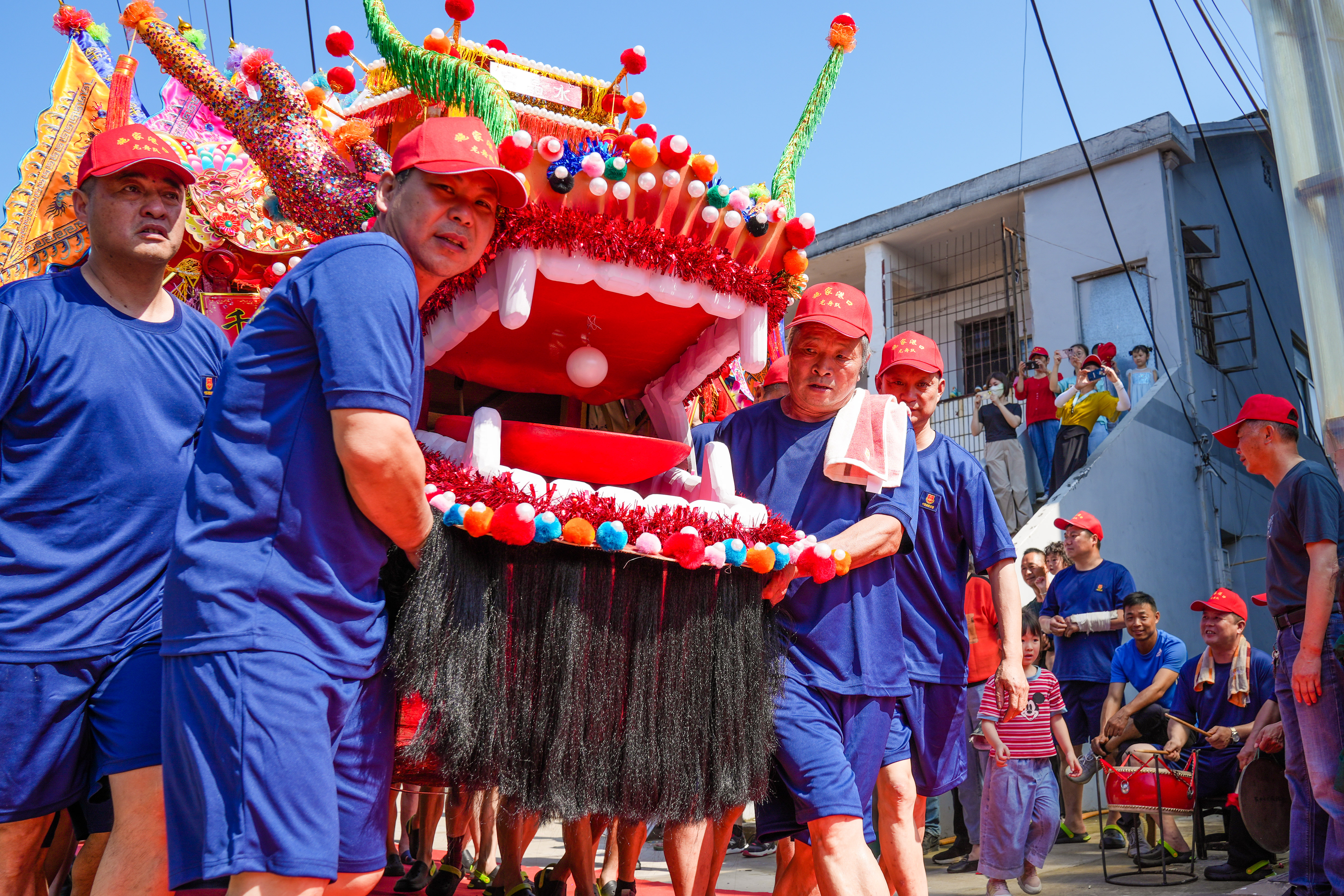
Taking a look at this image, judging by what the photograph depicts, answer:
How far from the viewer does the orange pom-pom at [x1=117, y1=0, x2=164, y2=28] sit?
11.2ft

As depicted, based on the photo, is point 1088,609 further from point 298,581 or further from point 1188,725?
point 298,581

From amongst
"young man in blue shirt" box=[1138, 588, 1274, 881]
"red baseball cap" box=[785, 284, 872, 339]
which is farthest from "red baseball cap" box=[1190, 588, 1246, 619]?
"red baseball cap" box=[785, 284, 872, 339]

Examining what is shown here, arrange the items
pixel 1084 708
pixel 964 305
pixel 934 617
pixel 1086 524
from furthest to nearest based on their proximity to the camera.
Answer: pixel 964 305 < pixel 1086 524 < pixel 1084 708 < pixel 934 617

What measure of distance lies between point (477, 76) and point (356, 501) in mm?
1834

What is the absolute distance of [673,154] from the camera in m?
2.75

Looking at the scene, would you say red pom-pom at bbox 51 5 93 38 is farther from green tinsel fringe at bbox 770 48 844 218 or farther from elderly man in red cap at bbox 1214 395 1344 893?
elderly man in red cap at bbox 1214 395 1344 893

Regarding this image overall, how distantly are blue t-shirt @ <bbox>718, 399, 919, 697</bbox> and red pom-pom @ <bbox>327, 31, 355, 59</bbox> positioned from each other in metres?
2.03

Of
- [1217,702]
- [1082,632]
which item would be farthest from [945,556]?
[1082,632]

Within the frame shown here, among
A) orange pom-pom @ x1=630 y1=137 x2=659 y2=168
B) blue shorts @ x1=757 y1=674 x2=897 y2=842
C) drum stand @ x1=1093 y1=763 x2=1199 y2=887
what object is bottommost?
drum stand @ x1=1093 y1=763 x2=1199 y2=887

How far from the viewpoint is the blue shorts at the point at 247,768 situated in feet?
5.40

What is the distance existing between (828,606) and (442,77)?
6.36 feet

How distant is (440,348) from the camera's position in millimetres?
2910

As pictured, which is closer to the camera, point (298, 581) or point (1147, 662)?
point (298, 581)

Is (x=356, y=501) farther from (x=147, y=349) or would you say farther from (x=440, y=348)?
(x=440, y=348)
